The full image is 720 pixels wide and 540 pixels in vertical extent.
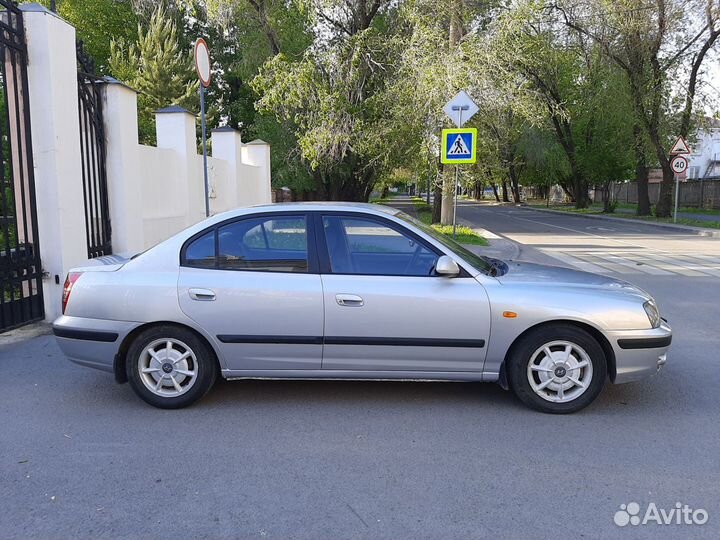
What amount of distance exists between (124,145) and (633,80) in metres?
24.3

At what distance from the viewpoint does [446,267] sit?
14.4ft

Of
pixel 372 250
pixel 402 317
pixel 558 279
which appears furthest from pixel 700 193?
pixel 402 317

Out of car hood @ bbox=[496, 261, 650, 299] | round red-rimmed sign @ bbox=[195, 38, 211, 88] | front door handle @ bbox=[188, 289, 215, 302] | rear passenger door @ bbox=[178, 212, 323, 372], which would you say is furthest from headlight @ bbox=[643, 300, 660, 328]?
round red-rimmed sign @ bbox=[195, 38, 211, 88]

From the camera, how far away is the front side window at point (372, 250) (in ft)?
15.0

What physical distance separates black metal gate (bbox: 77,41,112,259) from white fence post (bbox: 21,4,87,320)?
0.48 meters

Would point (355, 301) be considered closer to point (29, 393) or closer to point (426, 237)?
point (426, 237)

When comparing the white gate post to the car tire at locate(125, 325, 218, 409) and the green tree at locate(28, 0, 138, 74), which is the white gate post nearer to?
the car tire at locate(125, 325, 218, 409)

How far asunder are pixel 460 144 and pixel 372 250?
6.81m

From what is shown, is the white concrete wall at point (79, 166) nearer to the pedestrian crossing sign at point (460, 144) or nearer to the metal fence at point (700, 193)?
the pedestrian crossing sign at point (460, 144)

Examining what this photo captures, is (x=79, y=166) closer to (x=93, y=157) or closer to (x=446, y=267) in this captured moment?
(x=93, y=157)

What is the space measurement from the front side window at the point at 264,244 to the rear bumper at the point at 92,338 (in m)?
0.89

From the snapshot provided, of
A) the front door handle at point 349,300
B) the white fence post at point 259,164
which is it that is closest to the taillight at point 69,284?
the front door handle at point 349,300

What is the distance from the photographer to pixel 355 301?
4.44 metres

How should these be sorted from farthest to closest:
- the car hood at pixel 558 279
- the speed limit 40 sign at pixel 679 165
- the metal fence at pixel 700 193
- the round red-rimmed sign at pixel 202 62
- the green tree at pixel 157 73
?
the metal fence at pixel 700 193 < the green tree at pixel 157 73 < the speed limit 40 sign at pixel 679 165 < the round red-rimmed sign at pixel 202 62 < the car hood at pixel 558 279
